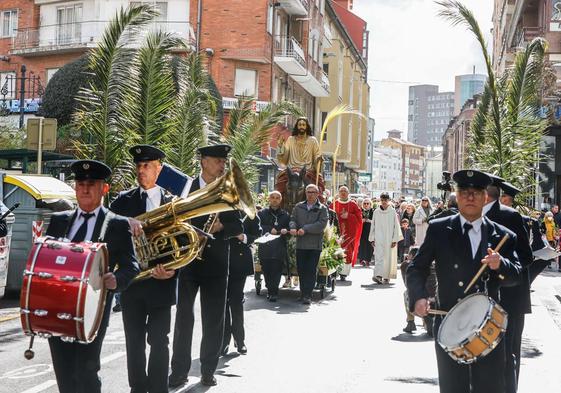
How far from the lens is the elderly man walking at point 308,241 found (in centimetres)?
1438

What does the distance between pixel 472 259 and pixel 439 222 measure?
0.34 meters

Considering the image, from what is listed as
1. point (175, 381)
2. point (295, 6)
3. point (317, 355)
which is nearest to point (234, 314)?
point (317, 355)

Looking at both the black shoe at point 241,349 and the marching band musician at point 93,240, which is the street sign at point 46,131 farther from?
the marching band musician at point 93,240

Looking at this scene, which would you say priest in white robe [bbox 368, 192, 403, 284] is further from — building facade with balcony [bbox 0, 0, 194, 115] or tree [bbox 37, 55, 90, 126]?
building facade with balcony [bbox 0, 0, 194, 115]

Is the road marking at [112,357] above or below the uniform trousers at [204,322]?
below

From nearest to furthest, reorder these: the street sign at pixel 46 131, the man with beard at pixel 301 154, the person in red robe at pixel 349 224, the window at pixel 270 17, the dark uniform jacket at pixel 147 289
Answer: the dark uniform jacket at pixel 147 289 → the street sign at pixel 46 131 → the man with beard at pixel 301 154 → the person in red robe at pixel 349 224 → the window at pixel 270 17

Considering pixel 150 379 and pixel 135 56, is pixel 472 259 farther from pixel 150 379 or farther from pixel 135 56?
pixel 135 56

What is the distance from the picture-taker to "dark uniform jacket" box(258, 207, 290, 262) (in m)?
14.5

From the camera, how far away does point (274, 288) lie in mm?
14594

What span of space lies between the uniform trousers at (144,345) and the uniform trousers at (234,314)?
2922mm

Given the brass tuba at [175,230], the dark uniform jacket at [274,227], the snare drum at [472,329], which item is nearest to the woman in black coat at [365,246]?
the dark uniform jacket at [274,227]

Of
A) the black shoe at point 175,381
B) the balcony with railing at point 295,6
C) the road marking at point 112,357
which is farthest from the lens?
the balcony with railing at point 295,6

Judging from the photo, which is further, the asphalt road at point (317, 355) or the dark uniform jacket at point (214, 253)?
the asphalt road at point (317, 355)

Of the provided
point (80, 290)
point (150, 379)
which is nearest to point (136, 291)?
point (150, 379)
